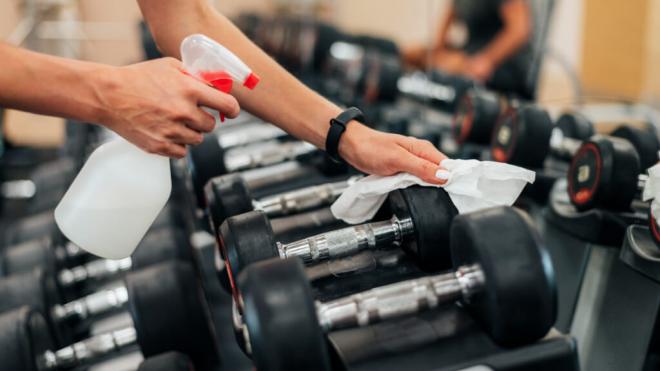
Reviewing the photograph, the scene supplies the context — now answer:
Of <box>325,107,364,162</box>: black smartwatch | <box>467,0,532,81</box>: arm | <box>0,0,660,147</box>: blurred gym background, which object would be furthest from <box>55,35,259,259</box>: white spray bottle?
<box>467,0,532,81</box>: arm

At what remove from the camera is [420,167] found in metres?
0.78

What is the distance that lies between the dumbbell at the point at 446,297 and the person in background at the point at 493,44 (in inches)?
77.4

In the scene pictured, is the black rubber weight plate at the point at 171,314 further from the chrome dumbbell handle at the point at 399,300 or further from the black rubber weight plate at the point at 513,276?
the black rubber weight plate at the point at 513,276

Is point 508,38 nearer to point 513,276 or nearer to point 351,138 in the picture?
point 351,138

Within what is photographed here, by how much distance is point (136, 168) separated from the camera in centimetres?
77

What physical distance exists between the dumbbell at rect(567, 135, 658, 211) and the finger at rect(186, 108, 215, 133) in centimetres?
58

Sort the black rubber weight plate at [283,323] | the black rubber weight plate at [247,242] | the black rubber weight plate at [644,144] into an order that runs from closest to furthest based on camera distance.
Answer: the black rubber weight plate at [283,323], the black rubber weight plate at [247,242], the black rubber weight plate at [644,144]

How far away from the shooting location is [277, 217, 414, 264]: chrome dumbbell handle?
2.51 ft

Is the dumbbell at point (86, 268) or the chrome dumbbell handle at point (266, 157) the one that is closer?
the dumbbell at point (86, 268)

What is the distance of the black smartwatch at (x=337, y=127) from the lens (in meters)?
0.90

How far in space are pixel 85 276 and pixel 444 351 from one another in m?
1.04

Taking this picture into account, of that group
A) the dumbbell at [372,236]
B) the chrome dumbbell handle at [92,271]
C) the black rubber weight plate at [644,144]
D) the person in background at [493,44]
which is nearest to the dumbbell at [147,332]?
the dumbbell at [372,236]

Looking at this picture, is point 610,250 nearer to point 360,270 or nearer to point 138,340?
point 360,270

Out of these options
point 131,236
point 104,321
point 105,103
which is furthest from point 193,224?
point 105,103
